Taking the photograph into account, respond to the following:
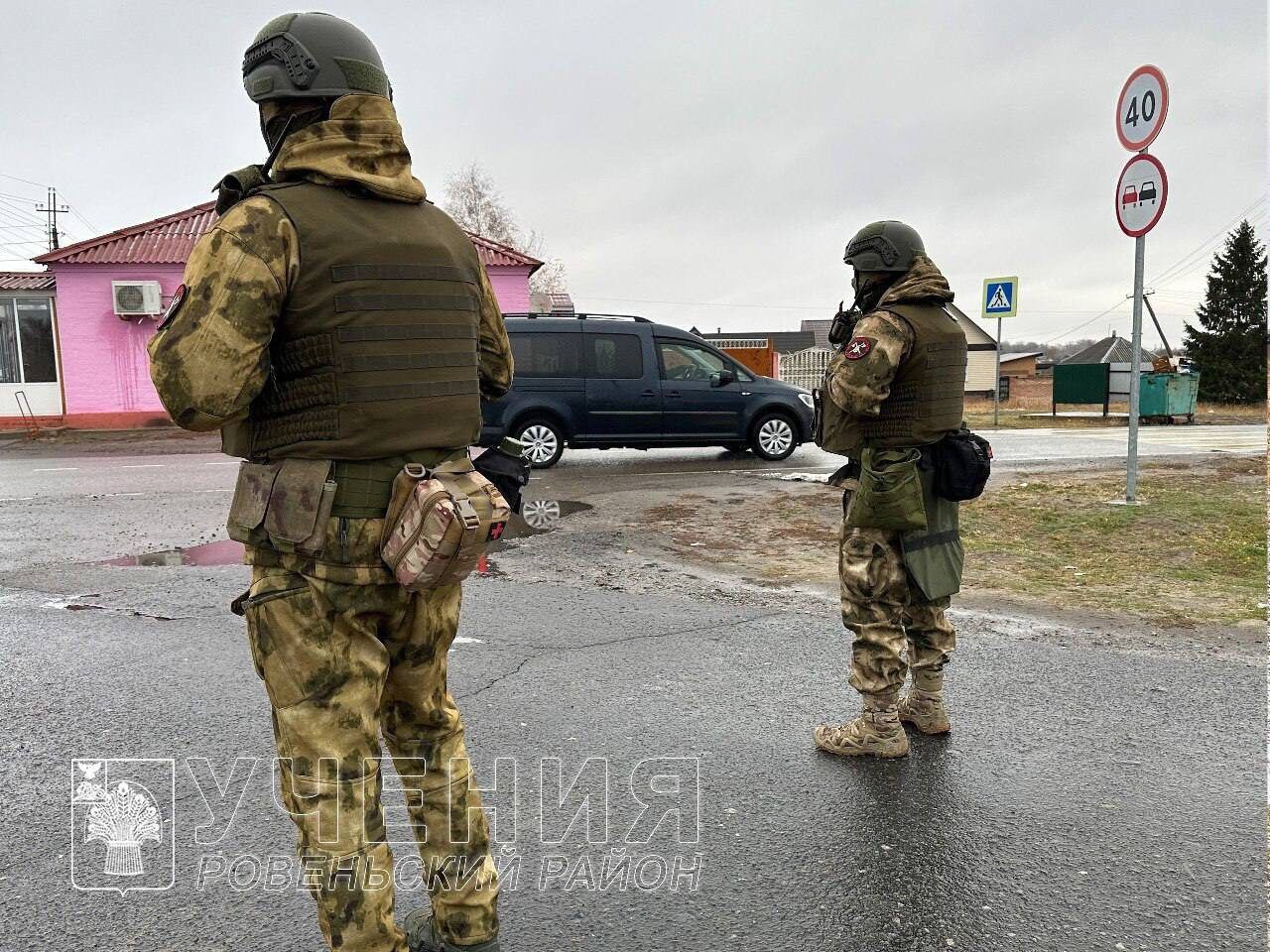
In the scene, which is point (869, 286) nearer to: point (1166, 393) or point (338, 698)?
point (338, 698)

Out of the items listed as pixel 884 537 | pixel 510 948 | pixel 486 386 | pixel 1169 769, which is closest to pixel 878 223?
pixel 884 537

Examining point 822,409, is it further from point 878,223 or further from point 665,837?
point 665,837

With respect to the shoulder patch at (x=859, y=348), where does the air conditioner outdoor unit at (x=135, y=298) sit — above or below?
above

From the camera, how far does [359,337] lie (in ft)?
6.75

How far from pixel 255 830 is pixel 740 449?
1144cm

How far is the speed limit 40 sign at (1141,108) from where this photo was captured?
25.6ft

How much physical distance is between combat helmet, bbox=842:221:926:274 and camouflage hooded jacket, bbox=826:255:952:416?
0.18ft

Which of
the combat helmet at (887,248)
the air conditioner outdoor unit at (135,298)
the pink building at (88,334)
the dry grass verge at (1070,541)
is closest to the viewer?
the combat helmet at (887,248)

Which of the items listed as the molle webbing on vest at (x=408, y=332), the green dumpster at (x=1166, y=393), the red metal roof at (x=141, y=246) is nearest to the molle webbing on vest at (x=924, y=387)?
the molle webbing on vest at (x=408, y=332)

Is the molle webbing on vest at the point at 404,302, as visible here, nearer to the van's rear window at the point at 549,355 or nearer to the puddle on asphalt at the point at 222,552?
the puddle on asphalt at the point at 222,552

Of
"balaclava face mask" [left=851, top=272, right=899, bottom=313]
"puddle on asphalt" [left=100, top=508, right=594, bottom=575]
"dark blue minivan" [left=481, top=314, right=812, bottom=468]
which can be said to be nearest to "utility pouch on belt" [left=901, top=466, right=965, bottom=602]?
"balaclava face mask" [left=851, top=272, right=899, bottom=313]

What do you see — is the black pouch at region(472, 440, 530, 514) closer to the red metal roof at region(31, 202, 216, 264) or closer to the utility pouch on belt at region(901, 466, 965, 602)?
the utility pouch on belt at region(901, 466, 965, 602)

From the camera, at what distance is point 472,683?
14.1 feet

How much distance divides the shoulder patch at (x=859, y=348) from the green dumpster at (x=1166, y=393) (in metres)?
21.5
